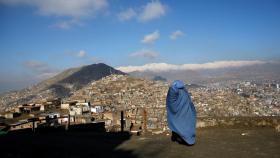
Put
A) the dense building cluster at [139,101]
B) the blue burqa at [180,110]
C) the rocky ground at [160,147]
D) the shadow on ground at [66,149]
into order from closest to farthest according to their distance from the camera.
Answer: the rocky ground at [160,147] < the shadow on ground at [66,149] < the blue burqa at [180,110] < the dense building cluster at [139,101]

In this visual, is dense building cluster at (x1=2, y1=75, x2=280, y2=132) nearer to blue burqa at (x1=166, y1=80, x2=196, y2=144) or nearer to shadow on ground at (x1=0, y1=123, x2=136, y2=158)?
shadow on ground at (x1=0, y1=123, x2=136, y2=158)

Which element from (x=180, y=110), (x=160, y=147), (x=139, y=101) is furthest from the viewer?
(x=139, y=101)

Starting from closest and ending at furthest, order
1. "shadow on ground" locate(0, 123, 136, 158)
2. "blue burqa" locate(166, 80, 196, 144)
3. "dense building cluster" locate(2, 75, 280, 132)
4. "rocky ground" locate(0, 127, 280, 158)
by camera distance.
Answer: "rocky ground" locate(0, 127, 280, 158)
"shadow on ground" locate(0, 123, 136, 158)
"blue burqa" locate(166, 80, 196, 144)
"dense building cluster" locate(2, 75, 280, 132)

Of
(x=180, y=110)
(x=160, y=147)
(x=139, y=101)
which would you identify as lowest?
(x=139, y=101)

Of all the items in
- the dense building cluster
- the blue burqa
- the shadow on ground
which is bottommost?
the dense building cluster

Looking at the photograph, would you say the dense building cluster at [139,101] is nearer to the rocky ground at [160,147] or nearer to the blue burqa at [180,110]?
the rocky ground at [160,147]

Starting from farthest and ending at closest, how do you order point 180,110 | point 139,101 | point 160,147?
1. point 139,101
2. point 180,110
3. point 160,147

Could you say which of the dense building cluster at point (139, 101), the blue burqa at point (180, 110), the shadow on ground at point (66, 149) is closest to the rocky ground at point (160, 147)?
the shadow on ground at point (66, 149)

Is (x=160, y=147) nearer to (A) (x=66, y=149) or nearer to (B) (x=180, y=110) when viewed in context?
(B) (x=180, y=110)

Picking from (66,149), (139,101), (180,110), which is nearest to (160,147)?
(180,110)

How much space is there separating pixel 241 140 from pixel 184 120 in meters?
1.89

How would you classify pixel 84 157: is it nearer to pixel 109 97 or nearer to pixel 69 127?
pixel 69 127

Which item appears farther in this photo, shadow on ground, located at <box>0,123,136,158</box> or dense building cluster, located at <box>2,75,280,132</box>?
dense building cluster, located at <box>2,75,280,132</box>

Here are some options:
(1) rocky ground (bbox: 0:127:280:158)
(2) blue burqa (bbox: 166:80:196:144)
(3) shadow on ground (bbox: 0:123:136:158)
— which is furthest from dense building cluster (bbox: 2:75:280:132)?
(2) blue burqa (bbox: 166:80:196:144)
